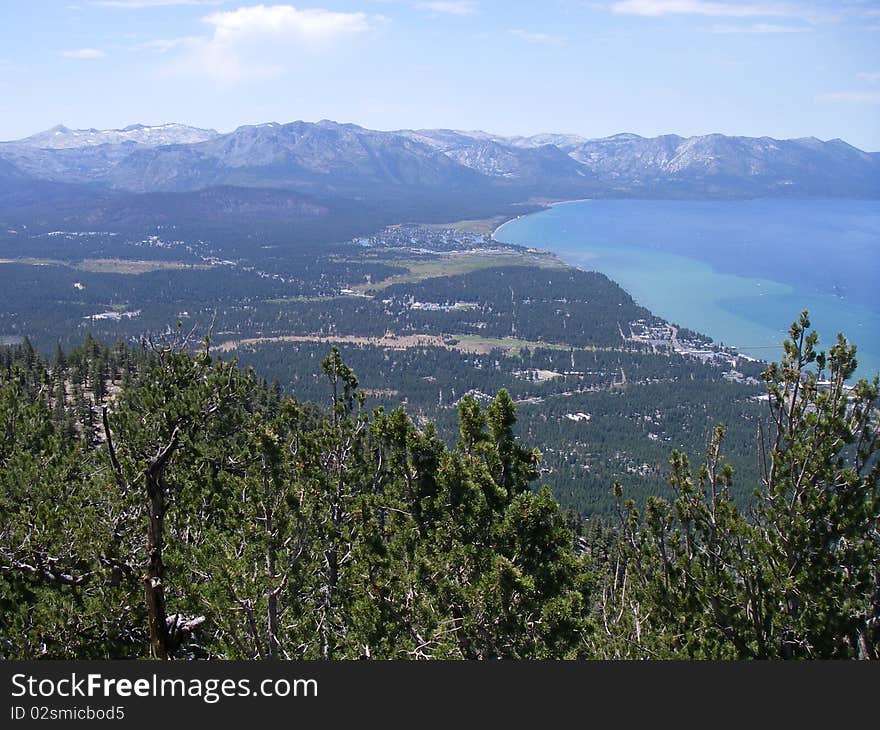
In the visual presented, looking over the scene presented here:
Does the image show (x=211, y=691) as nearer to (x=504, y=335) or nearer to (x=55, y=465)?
(x=55, y=465)

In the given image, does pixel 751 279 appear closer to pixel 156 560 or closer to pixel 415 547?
pixel 415 547

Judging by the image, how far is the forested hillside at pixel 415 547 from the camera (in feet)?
28.2

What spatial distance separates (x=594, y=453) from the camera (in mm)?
60594

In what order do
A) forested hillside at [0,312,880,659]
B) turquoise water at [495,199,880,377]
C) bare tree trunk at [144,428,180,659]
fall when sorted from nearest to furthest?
forested hillside at [0,312,880,659], bare tree trunk at [144,428,180,659], turquoise water at [495,199,880,377]

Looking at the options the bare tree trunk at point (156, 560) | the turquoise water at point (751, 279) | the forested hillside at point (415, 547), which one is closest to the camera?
the forested hillside at point (415, 547)

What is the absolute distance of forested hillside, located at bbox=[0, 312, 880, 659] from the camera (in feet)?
28.2

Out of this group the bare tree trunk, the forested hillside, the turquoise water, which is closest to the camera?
the forested hillside

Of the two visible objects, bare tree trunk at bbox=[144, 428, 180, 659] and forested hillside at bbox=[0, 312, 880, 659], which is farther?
bare tree trunk at bbox=[144, 428, 180, 659]

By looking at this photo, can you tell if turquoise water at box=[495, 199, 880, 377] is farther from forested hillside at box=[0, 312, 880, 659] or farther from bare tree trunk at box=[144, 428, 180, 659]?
bare tree trunk at box=[144, 428, 180, 659]

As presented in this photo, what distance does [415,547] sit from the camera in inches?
356

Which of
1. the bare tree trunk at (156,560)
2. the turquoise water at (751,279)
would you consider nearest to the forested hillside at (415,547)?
the bare tree trunk at (156,560)

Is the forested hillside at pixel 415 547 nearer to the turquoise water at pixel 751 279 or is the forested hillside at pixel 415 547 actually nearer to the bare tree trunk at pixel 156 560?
the bare tree trunk at pixel 156 560

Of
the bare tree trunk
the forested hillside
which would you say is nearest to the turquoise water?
the forested hillside

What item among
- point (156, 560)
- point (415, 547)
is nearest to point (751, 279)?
point (415, 547)
